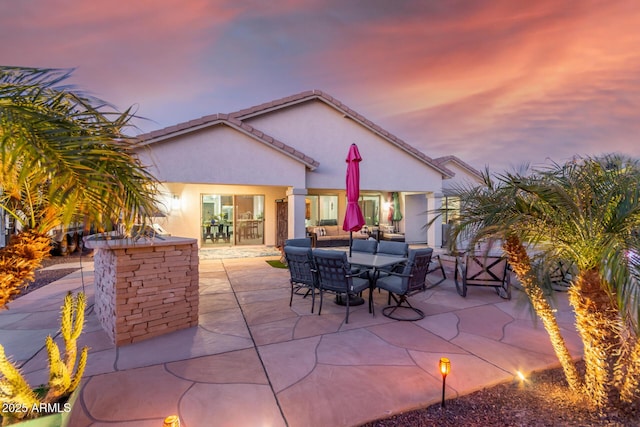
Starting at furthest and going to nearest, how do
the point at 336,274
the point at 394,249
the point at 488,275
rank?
1. the point at 394,249
2. the point at 488,275
3. the point at 336,274

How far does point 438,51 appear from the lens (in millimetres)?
9594

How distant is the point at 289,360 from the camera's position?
3.54 m

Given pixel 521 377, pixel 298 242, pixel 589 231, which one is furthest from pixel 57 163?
pixel 298 242

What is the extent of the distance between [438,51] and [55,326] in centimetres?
1199

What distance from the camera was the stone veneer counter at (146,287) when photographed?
3.96 metres

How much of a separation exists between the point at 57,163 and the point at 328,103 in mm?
11749

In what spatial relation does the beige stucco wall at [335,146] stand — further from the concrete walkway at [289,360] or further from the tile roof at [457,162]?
the concrete walkway at [289,360]

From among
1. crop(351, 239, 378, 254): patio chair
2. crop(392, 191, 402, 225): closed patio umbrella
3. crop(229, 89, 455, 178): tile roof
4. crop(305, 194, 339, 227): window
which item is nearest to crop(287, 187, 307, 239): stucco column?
crop(229, 89, 455, 178): tile roof

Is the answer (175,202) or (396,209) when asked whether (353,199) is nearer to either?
(175,202)

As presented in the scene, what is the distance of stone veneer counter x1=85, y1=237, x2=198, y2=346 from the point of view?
3.96 m

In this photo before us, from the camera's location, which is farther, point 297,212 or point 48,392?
point 297,212

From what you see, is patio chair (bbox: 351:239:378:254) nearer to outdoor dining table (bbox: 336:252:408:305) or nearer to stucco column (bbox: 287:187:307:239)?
outdoor dining table (bbox: 336:252:408:305)

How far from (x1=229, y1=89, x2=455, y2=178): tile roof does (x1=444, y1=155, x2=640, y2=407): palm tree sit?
402 inches

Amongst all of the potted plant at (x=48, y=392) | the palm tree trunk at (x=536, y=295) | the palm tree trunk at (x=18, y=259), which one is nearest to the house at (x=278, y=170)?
the palm tree trunk at (x=18, y=259)
